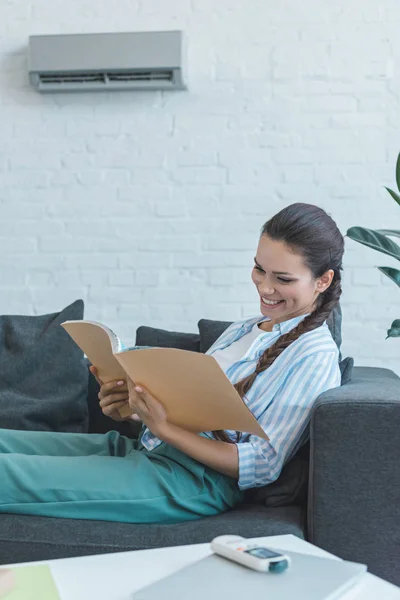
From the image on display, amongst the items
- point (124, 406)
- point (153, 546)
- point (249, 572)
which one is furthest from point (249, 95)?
point (249, 572)

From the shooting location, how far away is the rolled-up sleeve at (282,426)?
64.0 inches

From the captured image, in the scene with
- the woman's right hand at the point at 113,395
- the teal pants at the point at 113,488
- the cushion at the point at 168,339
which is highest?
the cushion at the point at 168,339

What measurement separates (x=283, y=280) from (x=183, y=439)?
0.46 m

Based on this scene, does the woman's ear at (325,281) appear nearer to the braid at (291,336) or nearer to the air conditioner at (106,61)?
the braid at (291,336)

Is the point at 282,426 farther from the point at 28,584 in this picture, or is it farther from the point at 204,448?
the point at 28,584

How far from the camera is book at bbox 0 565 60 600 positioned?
0.94 meters

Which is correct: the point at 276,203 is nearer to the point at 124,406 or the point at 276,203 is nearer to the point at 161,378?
the point at 124,406

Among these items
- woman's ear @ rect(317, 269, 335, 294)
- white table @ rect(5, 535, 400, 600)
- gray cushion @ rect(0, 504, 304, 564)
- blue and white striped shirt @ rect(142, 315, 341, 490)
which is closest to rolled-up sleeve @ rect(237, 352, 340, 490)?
blue and white striped shirt @ rect(142, 315, 341, 490)

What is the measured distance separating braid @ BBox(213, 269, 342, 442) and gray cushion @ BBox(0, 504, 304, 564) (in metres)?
0.24

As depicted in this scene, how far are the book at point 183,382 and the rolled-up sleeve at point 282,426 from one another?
0.12 metres

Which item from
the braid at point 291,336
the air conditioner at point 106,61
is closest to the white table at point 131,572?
the braid at point 291,336

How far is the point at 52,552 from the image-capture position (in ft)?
4.91

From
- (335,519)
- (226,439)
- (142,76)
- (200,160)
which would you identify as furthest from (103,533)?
(142,76)

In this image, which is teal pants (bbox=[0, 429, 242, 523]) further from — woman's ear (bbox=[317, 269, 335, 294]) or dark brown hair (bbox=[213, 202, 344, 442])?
woman's ear (bbox=[317, 269, 335, 294])
